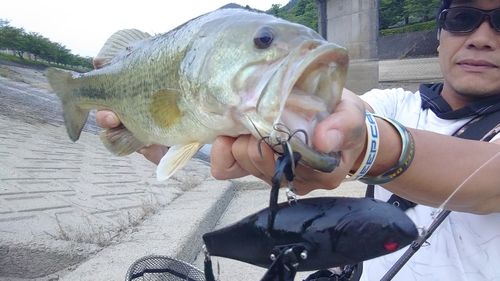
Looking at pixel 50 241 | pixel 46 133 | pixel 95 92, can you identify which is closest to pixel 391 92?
pixel 95 92

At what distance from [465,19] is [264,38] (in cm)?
120

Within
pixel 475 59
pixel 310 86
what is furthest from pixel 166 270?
pixel 475 59

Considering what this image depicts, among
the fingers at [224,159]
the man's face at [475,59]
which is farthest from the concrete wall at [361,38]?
the fingers at [224,159]

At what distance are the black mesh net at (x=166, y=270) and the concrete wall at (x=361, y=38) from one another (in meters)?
12.7

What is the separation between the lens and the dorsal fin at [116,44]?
7.10 ft

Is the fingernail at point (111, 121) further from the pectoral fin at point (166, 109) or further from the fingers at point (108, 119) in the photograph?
the pectoral fin at point (166, 109)

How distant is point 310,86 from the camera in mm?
1023

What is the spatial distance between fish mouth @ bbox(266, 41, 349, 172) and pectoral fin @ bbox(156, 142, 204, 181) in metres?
0.63

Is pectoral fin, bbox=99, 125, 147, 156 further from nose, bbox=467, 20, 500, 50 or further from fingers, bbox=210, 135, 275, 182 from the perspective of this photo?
nose, bbox=467, 20, 500, 50

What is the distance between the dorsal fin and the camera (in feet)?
7.10

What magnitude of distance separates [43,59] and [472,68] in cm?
6296

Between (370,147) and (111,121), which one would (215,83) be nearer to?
(370,147)

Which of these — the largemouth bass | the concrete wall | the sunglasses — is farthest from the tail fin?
the concrete wall

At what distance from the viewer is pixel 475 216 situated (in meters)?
1.57
